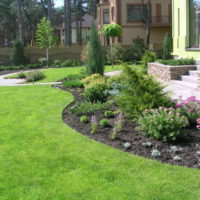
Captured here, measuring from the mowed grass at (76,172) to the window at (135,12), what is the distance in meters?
28.9

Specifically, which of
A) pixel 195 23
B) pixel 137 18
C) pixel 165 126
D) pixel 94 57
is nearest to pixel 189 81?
pixel 94 57

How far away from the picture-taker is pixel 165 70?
1271 cm

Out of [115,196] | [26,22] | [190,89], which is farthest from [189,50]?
[26,22]

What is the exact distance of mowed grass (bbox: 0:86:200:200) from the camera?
3840 mm

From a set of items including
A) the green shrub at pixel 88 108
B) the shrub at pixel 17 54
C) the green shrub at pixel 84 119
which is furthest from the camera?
the shrub at pixel 17 54

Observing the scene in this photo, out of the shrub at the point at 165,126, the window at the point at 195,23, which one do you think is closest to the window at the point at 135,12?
the window at the point at 195,23

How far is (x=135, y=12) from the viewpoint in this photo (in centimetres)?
3400

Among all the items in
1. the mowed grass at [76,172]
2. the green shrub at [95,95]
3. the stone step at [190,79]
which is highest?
Answer: the stone step at [190,79]

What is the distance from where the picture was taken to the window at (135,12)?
3388 centimetres

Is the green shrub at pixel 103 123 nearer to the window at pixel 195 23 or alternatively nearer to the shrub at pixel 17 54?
the window at pixel 195 23

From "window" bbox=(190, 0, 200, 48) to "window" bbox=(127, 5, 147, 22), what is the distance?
61.8 feet

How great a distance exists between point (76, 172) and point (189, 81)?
8.07 meters

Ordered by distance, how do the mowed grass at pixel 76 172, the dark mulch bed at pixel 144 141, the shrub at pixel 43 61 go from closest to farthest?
1. the mowed grass at pixel 76 172
2. the dark mulch bed at pixel 144 141
3. the shrub at pixel 43 61

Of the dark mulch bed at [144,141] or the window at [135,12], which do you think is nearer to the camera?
the dark mulch bed at [144,141]
